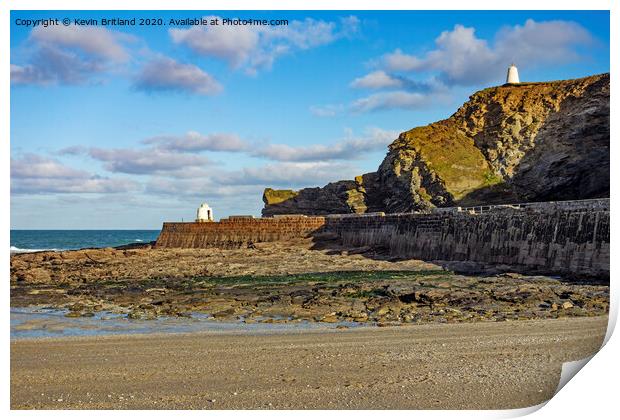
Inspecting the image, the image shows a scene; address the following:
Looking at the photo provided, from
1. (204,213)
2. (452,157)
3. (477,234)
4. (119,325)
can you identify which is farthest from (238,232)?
(119,325)

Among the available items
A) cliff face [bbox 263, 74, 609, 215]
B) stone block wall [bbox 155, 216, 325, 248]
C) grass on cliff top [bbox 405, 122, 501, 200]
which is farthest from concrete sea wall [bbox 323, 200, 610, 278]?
cliff face [bbox 263, 74, 609, 215]

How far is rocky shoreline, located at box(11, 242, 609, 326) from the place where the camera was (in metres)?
14.9

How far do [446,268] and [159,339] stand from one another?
16.6m

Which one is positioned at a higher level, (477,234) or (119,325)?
(477,234)

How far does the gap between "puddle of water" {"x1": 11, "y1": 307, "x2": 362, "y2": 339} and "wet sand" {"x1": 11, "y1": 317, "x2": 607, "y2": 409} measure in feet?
3.58

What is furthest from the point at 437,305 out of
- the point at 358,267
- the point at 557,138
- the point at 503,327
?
the point at 557,138

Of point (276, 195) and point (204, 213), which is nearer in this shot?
point (204, 213)

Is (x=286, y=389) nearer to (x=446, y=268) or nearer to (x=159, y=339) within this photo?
(x=159, y=339)

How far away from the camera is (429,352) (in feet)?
31.8

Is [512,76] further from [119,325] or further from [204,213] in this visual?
[119,325]

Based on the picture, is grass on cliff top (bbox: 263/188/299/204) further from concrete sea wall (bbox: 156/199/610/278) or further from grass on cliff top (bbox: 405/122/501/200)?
concrete sea wall (bbox: 156/199/610/278)

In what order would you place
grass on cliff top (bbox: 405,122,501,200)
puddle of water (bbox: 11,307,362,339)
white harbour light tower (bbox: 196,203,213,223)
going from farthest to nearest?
white harbour light tower (bbox: 196,203,213,223) < grass on cliff top (bbox: 405,122,501,200) < puddle of water (bbox: 11,307,362,339)

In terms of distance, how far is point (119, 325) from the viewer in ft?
46.7

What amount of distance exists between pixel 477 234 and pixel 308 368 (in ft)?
65.0
